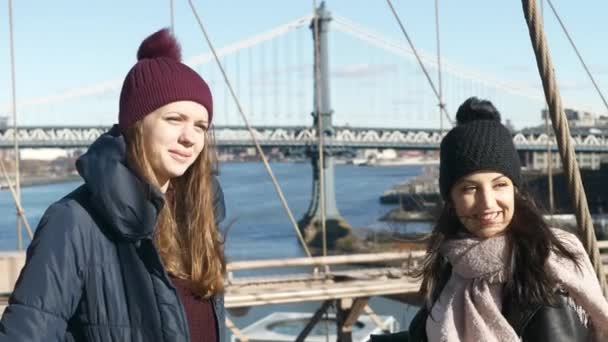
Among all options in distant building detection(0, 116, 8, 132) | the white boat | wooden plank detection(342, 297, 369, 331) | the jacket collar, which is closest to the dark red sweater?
the jacket collar

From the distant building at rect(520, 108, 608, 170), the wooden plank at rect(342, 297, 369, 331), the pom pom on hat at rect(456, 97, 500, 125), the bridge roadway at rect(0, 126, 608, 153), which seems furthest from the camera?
the distant building at rect(520, 108, 608, 170)

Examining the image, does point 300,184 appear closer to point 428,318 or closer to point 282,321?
point 282,321

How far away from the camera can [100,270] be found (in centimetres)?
112

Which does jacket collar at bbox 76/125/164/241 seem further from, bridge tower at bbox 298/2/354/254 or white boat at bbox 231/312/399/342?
bridge tower at bbox 298/2/354/254

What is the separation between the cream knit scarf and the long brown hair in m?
0.34

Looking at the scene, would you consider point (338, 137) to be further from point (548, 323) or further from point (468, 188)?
point (548, 323)

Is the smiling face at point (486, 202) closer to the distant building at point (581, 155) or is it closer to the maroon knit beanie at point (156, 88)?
the maroon knit beanie at point (156, 88)

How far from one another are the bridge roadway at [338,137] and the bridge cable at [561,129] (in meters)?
17.7

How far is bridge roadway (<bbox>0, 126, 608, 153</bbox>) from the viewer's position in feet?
67.3

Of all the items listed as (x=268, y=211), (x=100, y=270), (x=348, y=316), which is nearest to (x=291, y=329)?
(x=348, y=316)

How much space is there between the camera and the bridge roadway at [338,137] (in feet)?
67.3

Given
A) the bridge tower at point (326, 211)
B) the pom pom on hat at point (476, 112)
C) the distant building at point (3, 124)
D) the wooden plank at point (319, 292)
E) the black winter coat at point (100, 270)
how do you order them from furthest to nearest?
the bridge tower at point (326, 211) → the distant building at point (3, 124) → the wooden plank at point (319, 292) → the pom pom on hat at point (476, 112) → the black winter coat at point (100, 270)

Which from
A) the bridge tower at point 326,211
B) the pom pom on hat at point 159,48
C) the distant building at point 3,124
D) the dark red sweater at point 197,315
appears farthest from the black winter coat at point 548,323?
the bridge tower at point 326,211

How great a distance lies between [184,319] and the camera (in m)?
1.18
